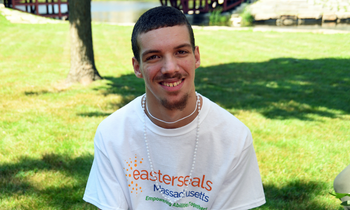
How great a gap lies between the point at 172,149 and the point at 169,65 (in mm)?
545

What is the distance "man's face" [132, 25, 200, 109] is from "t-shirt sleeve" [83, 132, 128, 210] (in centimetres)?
54

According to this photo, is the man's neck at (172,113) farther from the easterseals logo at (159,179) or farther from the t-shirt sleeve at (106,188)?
the t-shirt sleeve at (106,188)

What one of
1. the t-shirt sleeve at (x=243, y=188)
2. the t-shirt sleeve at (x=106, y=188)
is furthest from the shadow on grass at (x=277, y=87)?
the t-shirt sleeve at (x=106, y=188)

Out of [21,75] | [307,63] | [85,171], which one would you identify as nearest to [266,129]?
[85,171]

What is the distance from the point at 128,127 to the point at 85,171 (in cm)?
193

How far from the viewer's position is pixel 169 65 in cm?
192

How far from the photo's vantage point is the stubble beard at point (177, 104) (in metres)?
2.03

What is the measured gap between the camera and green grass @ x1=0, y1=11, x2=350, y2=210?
11.7 feet

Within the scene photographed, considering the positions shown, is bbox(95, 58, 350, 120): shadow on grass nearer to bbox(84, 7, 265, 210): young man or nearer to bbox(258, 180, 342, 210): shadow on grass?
bbox(258, 180, 342, 210): shadow on grass

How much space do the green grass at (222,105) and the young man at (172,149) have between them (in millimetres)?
1319

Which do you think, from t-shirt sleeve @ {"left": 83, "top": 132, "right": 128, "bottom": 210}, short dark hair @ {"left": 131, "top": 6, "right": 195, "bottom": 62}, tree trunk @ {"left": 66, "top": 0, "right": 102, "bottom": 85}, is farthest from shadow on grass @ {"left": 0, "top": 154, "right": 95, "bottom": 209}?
tree trunk @ {"left": 66, "top": 0, "right": 102, "bottom": 85}

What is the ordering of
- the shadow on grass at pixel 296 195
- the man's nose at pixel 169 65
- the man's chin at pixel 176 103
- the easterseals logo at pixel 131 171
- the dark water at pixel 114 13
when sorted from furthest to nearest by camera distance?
the dark water at pixel 114 13
the shadow on grass at pixel 296 195
the easterseals logo at pixel 131 171
the man's chin at pixel 176 103
the man's nose at pixel 169 65

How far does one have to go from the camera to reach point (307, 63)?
31.3 feet

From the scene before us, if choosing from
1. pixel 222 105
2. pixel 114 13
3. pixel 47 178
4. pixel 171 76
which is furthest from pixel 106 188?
pixel 114 13
